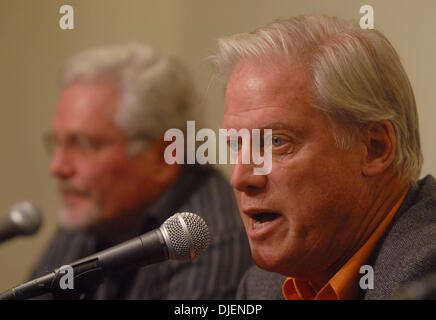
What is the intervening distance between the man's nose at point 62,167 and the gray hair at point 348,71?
1.12 metres

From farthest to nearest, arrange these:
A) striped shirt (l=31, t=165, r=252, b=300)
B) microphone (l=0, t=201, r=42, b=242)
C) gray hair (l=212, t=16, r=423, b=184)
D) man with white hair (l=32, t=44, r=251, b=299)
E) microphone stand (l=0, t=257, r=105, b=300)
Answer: man with white hair (l=32, t=44, r=251, b=299) < striped shirt (l=31, t=165, r=252, b=300) < microphone (l=0, t=201, r=42, b=242) < gray hair (l=212, t=16, r=423, b=184) < microphone stand (l=0, t=257, r=105, b=300)

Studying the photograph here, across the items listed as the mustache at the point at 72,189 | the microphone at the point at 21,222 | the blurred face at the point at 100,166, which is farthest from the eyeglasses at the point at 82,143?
the microphone at the point at 21,222

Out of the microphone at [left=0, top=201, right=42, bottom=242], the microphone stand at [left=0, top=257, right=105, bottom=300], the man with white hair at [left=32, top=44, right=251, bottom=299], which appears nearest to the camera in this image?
the microphone stand at [left=0, top=257, right=105, bottom=300]

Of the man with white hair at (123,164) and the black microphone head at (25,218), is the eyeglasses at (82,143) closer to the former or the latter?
the man with white hair at (123,164)

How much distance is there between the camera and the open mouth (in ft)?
3.90

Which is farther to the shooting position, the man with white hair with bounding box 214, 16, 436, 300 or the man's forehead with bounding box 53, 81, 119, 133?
the man's forehead with bounding box 53, 81, 119, 133

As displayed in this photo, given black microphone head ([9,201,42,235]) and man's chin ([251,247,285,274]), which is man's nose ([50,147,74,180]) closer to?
black microphone head ([9,201,42,235])

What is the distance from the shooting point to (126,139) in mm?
2174

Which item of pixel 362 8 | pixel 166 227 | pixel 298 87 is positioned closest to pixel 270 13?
pixel 362 8

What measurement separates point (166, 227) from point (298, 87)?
15.8 inches

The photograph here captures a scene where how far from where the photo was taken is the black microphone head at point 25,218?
130 cm

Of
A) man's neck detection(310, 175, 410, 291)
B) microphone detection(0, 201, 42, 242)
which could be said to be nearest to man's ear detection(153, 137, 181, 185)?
microphone detection(0, 201, 42, 242)

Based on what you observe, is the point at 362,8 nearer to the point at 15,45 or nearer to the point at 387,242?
the point at 387,242

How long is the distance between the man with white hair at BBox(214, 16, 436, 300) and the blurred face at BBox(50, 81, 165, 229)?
100 cm
